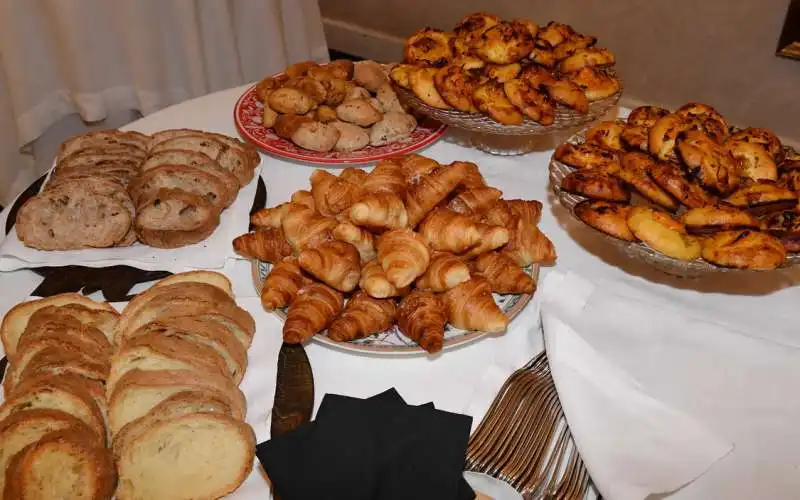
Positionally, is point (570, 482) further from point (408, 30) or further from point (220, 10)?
point (408, 30)

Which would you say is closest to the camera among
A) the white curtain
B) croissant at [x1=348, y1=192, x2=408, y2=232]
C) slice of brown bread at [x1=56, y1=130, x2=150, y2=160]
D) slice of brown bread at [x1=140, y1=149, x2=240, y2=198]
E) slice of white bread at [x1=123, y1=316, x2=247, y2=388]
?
slice of white bread at [x1=123, y1=316, x2=247, y2=388]

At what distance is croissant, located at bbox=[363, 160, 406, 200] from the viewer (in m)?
1.25

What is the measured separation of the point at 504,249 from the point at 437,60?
0.61 meters

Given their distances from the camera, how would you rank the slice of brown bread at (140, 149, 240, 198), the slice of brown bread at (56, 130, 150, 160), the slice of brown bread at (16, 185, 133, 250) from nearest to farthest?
the slice of brown bread at (16, 185, 133, 250), the slice of brown bread at (140, 149, 240, 198), the slice of brown bread at (56, 130, 150, 160)

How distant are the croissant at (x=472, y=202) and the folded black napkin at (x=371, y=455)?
0.50 meters

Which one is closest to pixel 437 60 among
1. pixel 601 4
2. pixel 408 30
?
pixel 601 4

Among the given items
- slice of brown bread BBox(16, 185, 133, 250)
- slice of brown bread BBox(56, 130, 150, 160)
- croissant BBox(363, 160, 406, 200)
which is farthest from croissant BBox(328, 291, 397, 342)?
slice of brown bread BBox(56, 130, 150, 160)

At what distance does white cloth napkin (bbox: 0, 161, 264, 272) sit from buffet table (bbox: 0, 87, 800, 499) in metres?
0.03

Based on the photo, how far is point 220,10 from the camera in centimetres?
310

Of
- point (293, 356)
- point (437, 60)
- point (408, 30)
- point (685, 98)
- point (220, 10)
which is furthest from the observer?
point (408, 30)

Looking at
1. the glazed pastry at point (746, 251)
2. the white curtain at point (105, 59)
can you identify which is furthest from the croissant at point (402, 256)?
the white curtain at point (105, 59)

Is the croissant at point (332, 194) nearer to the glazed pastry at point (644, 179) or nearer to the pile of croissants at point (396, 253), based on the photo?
the pile of croissants at point (396, 253)

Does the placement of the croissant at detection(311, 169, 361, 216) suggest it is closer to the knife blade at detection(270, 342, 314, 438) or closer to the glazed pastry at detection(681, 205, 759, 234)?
the knife blade at detection(270, 342, 314, 438)


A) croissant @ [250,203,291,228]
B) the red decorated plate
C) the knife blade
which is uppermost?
croissant @ [250,203,291,228]
